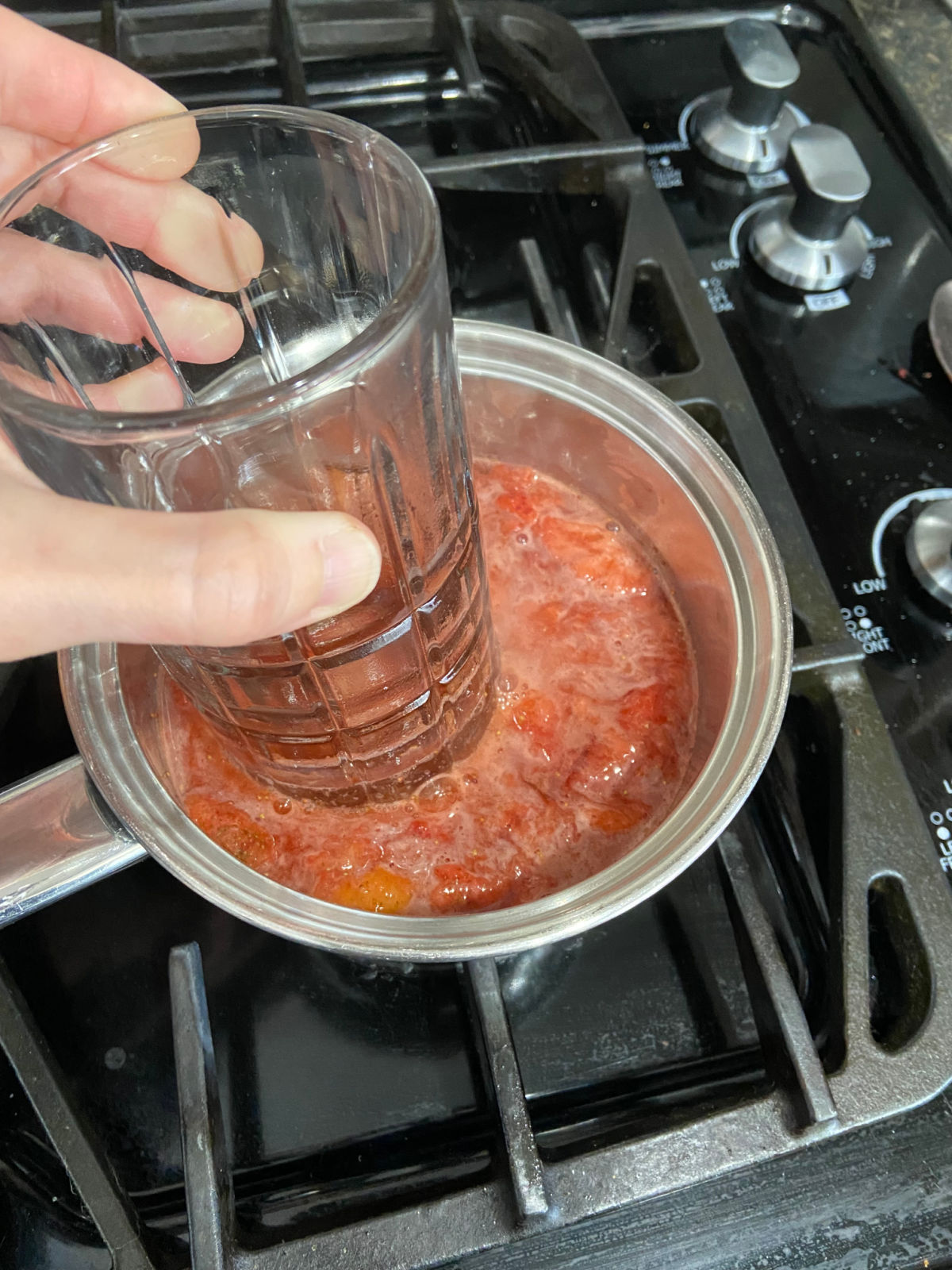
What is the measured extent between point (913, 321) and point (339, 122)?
49 cm

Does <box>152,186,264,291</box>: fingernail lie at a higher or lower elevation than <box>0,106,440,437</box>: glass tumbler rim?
lower

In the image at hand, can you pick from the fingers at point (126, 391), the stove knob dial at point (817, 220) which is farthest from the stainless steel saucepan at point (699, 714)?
the stove knob dial at point (817, 220)

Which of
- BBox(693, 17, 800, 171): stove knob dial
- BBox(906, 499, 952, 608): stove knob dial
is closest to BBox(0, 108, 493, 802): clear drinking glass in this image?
BBox(906, 499, 952, 608): stove knob dial

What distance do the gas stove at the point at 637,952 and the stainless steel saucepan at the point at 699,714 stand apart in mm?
40

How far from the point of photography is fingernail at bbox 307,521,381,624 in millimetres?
328

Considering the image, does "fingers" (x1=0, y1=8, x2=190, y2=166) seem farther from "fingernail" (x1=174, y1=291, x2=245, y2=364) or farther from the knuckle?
the knuckle

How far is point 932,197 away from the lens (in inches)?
29.0

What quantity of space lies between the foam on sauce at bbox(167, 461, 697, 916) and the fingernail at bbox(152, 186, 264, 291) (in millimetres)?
218

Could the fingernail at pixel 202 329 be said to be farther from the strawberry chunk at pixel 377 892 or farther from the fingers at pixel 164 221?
the strawberry chunk at pixel 377 892

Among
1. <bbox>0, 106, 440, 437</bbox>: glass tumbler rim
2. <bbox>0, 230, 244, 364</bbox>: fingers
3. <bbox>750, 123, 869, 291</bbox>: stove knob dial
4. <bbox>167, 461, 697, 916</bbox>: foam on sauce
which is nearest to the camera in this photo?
<bbox>0, 106, 440, 437</bbox>: glass tumbler rim

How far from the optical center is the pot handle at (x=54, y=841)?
443mm

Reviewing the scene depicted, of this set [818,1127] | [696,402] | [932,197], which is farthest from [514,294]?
[818,1127]

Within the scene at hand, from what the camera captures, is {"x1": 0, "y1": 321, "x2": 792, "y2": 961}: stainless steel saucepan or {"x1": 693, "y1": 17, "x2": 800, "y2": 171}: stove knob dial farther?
{"x1": 693, "y1": 17, "x2": 800, "y2": 171}: stove knob dial

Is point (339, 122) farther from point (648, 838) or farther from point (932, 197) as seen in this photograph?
point (932, 197)
